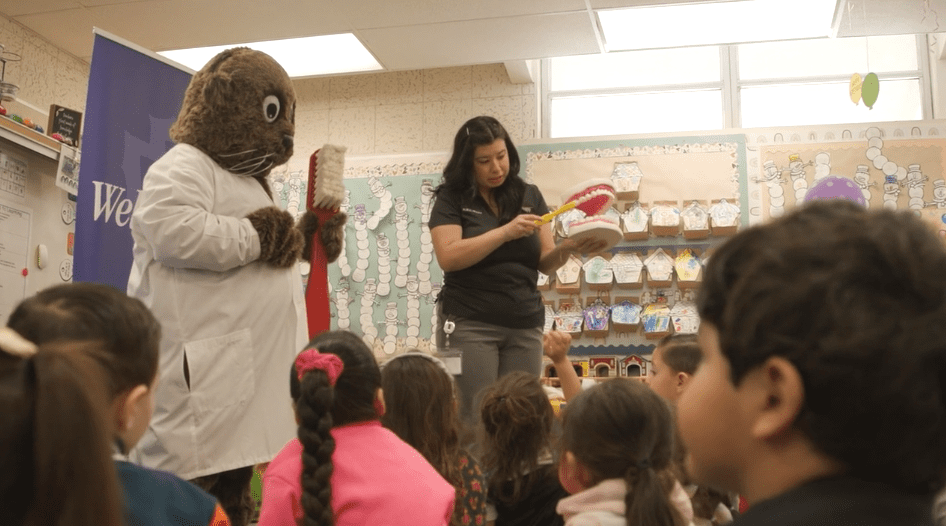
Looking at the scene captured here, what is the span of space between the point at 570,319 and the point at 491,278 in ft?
6.50

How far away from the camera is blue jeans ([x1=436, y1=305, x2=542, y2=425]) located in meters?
2.60

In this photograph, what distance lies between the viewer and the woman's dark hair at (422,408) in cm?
201

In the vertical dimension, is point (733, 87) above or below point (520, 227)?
above

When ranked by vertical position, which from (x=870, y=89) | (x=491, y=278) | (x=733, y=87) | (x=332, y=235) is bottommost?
(x=491, y=278)

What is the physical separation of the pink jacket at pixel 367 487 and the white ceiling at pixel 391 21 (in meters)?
2.82

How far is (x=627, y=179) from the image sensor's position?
183 inches

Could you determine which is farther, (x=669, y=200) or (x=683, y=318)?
(x=669, y=200)

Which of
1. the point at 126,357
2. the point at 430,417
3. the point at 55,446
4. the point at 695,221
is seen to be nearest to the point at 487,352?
the point at 430,417

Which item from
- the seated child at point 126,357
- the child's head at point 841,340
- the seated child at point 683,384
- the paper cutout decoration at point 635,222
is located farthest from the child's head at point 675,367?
the paper cutout decoration at point 635,222

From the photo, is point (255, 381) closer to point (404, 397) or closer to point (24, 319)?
point (404, 397)

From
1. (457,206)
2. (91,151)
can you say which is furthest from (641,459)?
(91,151)

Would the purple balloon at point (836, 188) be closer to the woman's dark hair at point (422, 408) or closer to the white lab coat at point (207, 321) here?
the woman's dark hair at point (422, 408)

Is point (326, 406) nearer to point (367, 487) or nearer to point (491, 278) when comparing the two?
point (367, 487)

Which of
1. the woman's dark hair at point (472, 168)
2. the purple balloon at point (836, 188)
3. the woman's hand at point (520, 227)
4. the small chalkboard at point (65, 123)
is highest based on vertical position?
the small chalkboard at point (65, 123)
